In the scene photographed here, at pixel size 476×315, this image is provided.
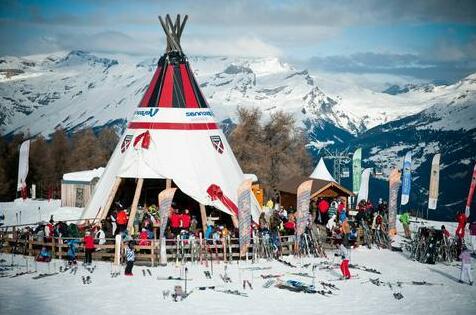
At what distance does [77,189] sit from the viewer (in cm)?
4212

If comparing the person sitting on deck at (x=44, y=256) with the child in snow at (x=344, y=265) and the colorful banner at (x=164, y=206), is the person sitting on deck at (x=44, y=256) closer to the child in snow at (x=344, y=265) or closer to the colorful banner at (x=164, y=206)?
the colorful banner at (x=164, y=206)

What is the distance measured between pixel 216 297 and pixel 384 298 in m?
4.69

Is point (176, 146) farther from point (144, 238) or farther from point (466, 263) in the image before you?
point (466, 263)

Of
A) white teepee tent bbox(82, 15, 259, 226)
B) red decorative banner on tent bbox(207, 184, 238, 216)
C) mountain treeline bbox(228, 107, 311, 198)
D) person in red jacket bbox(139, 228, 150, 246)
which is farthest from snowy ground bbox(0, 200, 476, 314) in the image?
mountain treeline bbox(228, 107, 311, 198)

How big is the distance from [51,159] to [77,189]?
29.6 metres

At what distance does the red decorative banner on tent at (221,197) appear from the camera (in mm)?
24406

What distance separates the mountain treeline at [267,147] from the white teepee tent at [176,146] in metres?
29.4

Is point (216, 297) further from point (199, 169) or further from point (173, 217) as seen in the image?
point (199, 169)

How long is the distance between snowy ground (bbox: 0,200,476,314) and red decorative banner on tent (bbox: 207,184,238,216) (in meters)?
2.82

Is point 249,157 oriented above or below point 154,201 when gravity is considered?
above

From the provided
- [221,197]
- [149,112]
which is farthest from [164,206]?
[149,112]

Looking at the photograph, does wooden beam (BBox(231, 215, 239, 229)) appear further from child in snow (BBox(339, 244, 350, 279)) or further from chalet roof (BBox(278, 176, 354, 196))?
chalet roof (BBox(278, 176, 354, 196))

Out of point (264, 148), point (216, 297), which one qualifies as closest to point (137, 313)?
point (216, 297)

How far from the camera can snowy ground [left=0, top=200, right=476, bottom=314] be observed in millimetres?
16516
